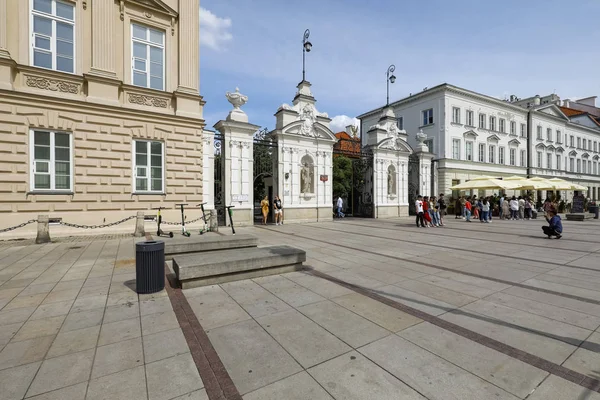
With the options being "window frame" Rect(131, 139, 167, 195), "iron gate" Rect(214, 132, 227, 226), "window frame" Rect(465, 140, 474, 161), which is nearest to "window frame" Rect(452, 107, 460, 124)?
"window frame" Rect(465, 140, 474, 161)

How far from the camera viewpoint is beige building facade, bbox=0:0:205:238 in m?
10.7

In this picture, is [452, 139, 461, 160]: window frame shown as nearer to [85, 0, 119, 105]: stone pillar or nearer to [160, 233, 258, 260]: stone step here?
[160, 233, 258, 260]: stone step

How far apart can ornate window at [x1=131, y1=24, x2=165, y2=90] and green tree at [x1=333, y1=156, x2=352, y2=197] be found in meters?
18.9

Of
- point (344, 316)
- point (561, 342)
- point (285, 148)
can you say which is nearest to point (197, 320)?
point (344, 316)

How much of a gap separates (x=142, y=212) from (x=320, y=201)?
35.8 feet

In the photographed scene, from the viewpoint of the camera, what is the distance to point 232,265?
18.9 feet

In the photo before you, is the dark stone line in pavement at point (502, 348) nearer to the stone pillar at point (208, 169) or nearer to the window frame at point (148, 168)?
the window frame at point (148, 168)

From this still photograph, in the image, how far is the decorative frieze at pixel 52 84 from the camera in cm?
1092

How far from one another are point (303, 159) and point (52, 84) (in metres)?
12.8

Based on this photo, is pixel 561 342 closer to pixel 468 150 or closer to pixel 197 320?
pixel 197 320

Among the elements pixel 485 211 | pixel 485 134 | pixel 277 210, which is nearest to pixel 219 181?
pixel 277 210

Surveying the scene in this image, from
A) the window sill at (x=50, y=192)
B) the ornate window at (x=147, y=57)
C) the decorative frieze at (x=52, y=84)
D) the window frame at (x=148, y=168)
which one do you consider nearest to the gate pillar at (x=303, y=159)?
the window frame at (x=148, y=168)

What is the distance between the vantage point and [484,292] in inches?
209

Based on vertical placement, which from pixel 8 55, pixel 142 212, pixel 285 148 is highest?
pixel 8 55
